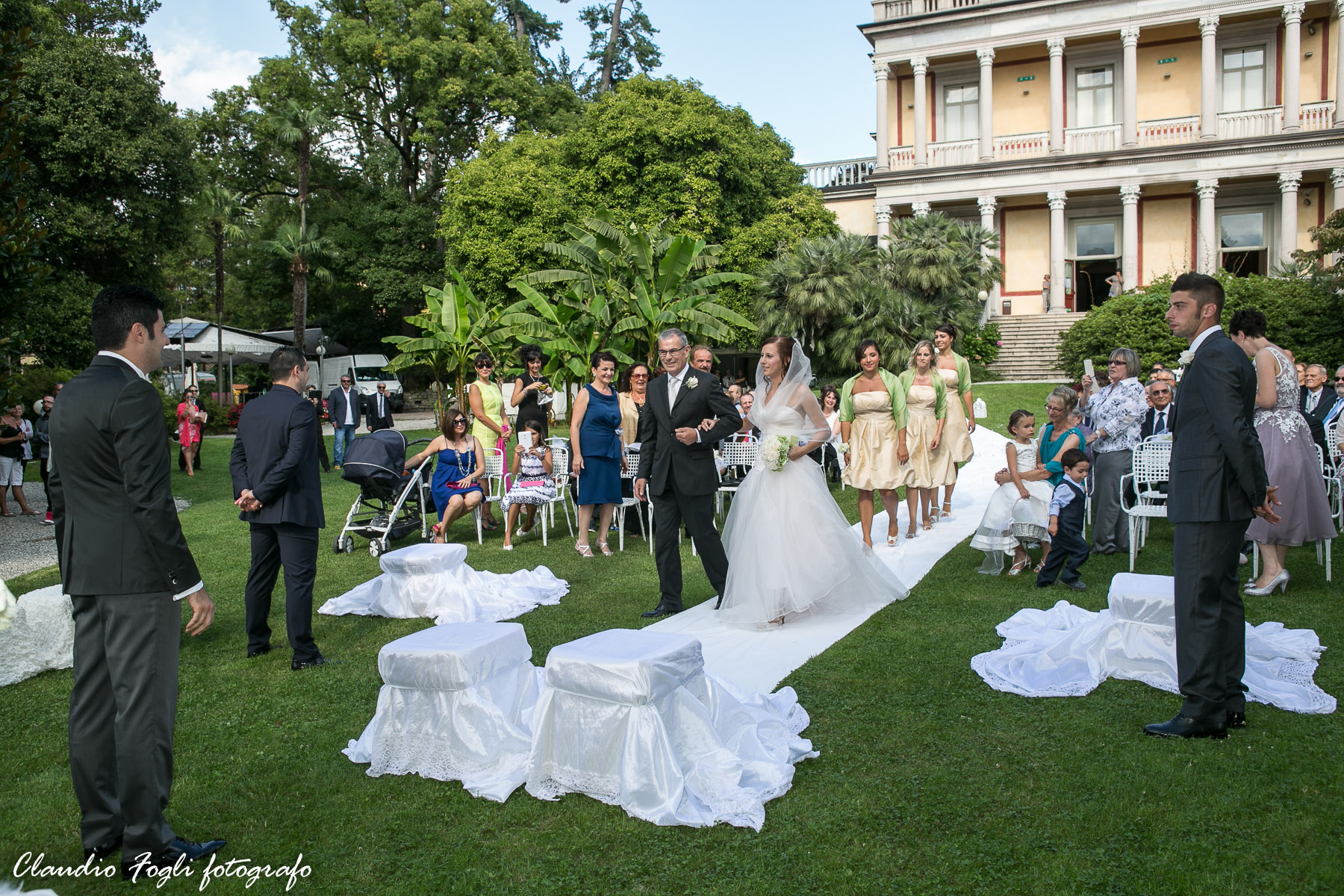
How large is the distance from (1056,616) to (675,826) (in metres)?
3.62

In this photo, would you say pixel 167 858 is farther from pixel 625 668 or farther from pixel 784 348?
pixel 784 348

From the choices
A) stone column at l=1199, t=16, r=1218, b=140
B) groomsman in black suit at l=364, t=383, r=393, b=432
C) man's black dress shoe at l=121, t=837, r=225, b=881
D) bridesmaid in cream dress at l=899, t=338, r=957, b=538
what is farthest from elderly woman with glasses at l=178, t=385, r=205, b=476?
stone column at l=1199, t=16, r=1218, b=140

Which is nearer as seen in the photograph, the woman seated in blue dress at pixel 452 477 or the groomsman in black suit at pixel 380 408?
the woman seated in blue dress at pixel 452 477

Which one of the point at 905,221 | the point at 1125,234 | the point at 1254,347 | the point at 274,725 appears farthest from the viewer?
the point at 1125,234

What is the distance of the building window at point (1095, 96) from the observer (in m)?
34.4

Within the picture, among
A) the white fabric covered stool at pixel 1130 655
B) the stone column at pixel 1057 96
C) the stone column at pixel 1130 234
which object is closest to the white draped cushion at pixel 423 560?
the white fabric covered stool at pixel 1130 655

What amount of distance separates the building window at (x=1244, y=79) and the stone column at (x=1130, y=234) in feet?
16.3

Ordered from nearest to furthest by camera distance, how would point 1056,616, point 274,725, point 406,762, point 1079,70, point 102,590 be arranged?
point 102,590 < point 406,762 < point 274,725 < point 1056,616 < point 1079,70

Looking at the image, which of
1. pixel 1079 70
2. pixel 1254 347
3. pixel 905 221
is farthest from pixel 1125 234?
pixel 1254 347

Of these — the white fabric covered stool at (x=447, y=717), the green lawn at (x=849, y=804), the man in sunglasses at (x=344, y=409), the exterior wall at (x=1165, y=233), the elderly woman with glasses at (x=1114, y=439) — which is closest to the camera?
the green lawn at (x=849, y=804)

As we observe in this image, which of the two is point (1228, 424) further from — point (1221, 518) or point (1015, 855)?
point (1015, 855)

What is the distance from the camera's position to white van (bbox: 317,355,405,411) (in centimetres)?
3650

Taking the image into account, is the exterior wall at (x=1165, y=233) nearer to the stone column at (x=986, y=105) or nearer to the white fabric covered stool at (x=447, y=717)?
the stone column at (x=986, y=105)

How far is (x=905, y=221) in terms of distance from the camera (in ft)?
89.0
